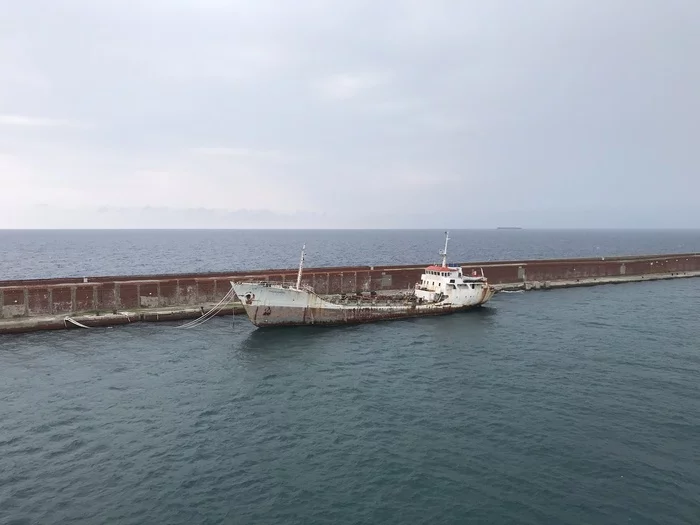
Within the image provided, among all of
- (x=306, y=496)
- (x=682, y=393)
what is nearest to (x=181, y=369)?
(x=306, y=496)

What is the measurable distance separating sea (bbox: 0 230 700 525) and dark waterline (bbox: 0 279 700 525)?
0.32ft

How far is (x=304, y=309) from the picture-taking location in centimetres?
4234

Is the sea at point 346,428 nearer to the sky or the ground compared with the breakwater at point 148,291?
nearer to the ground

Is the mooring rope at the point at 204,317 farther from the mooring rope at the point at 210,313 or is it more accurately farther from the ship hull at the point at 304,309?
the ship hull at the point at 304,309

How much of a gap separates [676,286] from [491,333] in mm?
47189

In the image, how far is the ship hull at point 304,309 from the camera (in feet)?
132

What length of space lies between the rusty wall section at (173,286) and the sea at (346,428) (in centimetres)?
429

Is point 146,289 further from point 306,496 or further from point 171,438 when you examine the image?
point 306,496

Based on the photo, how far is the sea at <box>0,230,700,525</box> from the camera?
54.3 feet

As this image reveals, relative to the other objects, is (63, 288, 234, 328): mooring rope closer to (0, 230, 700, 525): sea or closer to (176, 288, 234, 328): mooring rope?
(176, 288, 234, 328): mooring rope

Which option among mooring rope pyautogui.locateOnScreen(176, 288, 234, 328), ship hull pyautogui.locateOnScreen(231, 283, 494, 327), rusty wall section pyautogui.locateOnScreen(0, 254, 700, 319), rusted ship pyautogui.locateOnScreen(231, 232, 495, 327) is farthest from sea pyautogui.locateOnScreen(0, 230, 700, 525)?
rusty wall section pyautogui.locateOnScreen(0, 254, 700, 319)

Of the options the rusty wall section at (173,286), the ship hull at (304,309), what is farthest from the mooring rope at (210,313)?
the ship hull at (304,309)

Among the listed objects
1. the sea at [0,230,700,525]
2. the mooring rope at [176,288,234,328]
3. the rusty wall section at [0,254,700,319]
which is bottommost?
the sea at [0,230,700,525]

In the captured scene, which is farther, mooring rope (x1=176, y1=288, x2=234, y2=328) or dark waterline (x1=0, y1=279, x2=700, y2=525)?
mooring rope (x1=176, y1=288, x2=234, y2=328)
